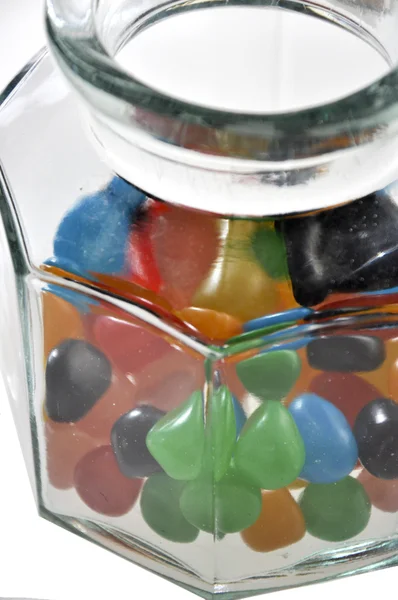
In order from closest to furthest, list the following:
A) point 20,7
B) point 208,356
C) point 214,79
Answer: point 208,356
point 214,79
point 20,7

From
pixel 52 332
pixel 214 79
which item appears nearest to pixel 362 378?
pixel 52 332

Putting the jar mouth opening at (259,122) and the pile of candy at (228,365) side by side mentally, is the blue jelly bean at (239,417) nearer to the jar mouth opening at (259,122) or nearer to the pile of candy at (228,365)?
the pile of candy at (228,365)

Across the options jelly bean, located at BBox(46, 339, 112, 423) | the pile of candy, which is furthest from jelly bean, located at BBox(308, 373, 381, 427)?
jelly bean, located at BBox(46, 339, 112, 423)

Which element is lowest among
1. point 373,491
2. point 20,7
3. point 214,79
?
point 373,491

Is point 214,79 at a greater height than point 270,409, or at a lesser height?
greater

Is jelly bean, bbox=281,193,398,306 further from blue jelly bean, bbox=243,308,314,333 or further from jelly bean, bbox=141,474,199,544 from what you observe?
jelly bean, bbox=141,474,199,544

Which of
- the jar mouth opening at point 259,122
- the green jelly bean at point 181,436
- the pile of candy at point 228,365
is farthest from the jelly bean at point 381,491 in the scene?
the jar mouth opening at point 259,122

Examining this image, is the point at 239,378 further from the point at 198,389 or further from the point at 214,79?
the point at 214,79
